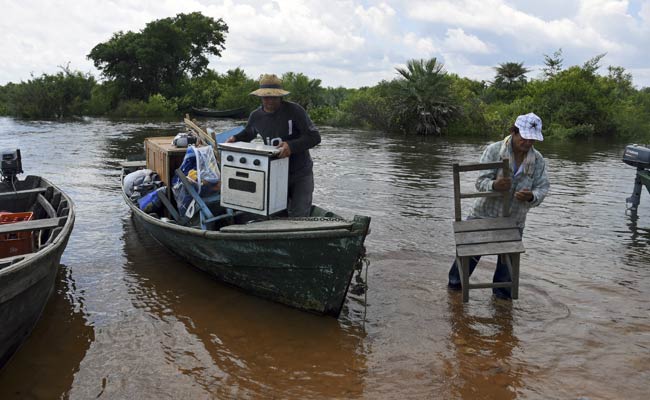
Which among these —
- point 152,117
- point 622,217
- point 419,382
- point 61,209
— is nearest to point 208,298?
point 61,209

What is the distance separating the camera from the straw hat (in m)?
5.89

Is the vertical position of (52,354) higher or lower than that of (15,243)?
lower

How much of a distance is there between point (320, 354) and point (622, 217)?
7.55 m

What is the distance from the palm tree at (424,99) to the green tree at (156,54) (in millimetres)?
21780

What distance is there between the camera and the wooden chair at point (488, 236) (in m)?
5.09

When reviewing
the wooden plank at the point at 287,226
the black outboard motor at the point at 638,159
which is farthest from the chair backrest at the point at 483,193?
the black outboard motor at the point at 638,159

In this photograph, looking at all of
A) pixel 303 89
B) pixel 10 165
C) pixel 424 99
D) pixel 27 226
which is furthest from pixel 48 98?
pixel 27 226

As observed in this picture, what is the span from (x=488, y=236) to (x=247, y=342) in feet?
7.87

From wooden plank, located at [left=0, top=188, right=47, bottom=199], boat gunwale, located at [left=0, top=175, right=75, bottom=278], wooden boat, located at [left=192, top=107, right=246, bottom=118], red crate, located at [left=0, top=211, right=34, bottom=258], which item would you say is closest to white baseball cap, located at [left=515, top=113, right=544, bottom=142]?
boat gunwale, located at [left=0, top=175, right=75, bottom=278]

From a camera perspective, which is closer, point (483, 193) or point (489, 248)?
point (489, 248)

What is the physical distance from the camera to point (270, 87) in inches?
237

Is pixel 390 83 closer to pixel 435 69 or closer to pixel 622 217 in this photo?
pixel 435 69

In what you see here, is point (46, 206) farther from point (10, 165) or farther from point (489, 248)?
point (489, 248)

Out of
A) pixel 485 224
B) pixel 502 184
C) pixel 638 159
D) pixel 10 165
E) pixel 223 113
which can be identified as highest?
pixel 223 113
